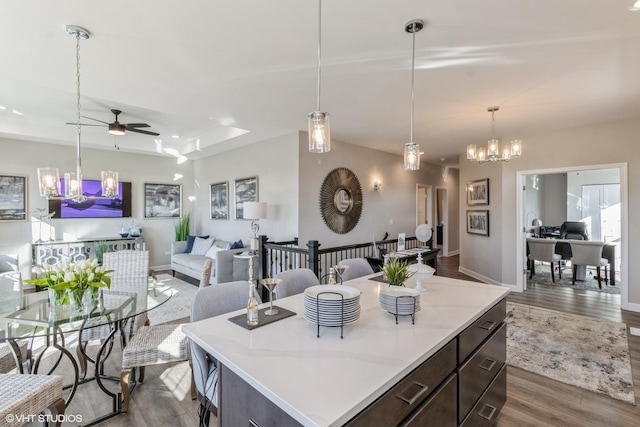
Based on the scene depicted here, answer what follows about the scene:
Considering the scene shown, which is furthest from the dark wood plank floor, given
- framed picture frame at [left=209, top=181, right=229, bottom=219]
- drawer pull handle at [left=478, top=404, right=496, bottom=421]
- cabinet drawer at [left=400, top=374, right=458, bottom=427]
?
framed picture frame at [left=209, top=181, right=229, bottom=219]

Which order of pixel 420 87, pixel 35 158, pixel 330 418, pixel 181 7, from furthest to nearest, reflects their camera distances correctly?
pixel 35 158 → pixel 420 87 → pixel 181 7 → pixel 330 418

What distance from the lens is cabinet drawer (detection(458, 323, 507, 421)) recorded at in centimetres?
151

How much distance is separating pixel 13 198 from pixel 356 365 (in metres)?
7.14

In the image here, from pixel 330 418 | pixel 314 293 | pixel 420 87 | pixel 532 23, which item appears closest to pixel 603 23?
pixel 532 23

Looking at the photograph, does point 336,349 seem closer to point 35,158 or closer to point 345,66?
point 345,66

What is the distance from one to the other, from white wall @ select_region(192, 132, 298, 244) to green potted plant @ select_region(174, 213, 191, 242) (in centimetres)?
52

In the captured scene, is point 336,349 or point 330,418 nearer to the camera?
point 330,418

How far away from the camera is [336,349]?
3.88 ft

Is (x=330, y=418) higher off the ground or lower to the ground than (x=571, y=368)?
higher

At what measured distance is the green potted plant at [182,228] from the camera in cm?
715

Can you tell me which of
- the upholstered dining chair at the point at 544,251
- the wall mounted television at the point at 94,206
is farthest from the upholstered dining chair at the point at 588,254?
the wall mounted television at the point at 94,206

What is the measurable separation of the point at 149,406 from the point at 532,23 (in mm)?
3856

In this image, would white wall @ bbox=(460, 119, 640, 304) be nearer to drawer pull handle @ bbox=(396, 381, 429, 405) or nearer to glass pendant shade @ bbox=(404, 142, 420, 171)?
glass pendant shade @ bbox=(404, 142, 420, 171)

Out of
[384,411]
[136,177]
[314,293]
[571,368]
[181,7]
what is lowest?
[571,368]
